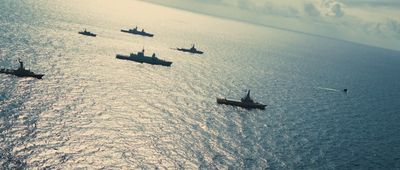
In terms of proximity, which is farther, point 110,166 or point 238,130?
point 238,130

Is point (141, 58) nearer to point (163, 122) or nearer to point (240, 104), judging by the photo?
point (240, 104)

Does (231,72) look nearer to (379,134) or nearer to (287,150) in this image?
(379,134)

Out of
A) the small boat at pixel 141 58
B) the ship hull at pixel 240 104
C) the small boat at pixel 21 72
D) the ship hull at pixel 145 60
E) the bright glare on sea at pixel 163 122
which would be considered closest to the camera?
the bright glare on sea at pixel 163 122

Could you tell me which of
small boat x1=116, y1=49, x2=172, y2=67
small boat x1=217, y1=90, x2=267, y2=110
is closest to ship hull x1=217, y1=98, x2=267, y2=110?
small boat x1=217, y1=90, x2=267, y2=110

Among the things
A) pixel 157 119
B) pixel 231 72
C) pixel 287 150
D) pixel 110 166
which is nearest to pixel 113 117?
pixel 157 119

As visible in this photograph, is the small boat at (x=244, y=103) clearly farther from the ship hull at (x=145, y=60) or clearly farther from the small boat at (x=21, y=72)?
the small boat at (x=21, y=72)

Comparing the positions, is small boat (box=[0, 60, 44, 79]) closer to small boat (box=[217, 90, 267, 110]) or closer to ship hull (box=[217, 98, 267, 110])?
ship hull (box=[217, 98, 267, 110])

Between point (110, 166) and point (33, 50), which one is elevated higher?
point (33, 50)

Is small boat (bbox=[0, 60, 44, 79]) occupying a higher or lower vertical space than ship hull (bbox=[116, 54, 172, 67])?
lower

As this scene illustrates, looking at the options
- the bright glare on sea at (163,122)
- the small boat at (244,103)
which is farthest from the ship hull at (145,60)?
the small boat at (244,103)

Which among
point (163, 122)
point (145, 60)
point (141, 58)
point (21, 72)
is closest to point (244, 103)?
point (163, 122)

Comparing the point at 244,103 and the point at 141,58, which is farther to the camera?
the point at 141,58
